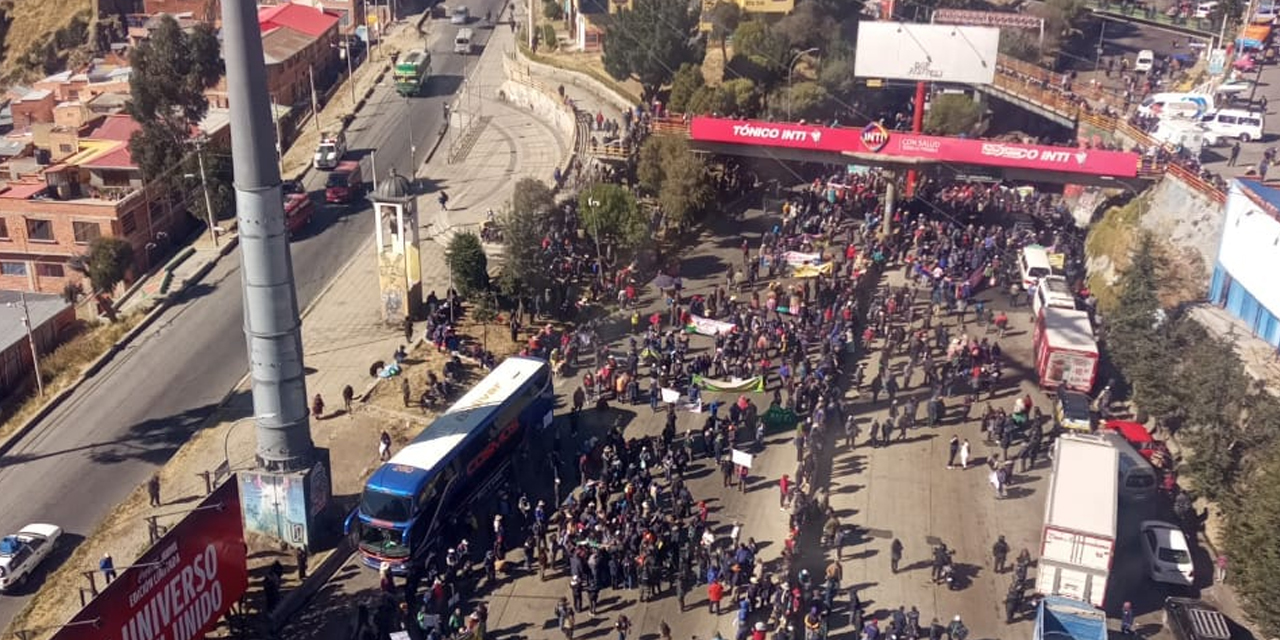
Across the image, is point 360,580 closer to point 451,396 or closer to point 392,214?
point 451,396

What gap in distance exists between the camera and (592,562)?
2823 cm

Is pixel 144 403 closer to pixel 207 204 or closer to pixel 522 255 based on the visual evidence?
pixel 522 255

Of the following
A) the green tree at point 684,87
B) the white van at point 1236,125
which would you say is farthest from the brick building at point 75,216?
the white van at point 1236,125

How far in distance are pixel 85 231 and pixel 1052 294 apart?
41624 millimetres

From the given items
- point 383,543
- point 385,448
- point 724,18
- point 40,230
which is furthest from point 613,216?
point 724,18

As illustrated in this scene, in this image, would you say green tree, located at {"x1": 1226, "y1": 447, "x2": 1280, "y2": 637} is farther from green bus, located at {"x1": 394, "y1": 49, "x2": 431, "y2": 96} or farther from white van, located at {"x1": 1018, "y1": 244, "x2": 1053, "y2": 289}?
green bus, located at {"x1": 394, "y1": 49, "x2": 431, "y2": 96}

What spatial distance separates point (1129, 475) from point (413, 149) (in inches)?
1670

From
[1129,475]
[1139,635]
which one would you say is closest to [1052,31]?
[1129,475]

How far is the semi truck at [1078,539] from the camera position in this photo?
27.9 m

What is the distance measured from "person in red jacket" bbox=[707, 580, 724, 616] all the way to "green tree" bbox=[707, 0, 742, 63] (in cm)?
5342

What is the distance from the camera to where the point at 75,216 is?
51875 millimetres

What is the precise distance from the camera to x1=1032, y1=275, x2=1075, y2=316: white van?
141 ft

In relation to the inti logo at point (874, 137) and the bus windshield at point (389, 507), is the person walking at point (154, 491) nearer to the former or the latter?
the bus windshield at point (389, 507)

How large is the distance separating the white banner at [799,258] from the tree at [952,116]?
22.4 m
